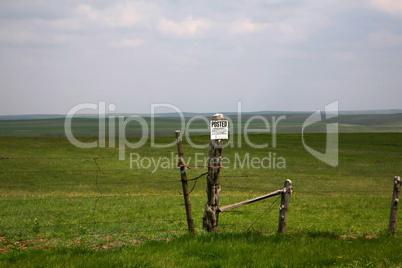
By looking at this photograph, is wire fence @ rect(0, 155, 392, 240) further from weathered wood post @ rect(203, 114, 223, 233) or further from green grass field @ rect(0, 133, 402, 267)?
weathered wood post @ rect(203, 114, 223, 233)

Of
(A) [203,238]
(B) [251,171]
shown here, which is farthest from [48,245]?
(B) [251,171]

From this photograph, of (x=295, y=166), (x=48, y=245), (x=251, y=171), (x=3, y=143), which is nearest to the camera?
(x=48, y=245)

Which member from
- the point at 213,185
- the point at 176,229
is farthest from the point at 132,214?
the point at 213,185

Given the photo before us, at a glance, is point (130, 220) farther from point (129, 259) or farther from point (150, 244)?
point (129, 259)

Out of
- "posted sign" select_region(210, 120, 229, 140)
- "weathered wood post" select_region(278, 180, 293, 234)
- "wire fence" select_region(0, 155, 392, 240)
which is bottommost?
"wire fence" select_region(0, 155, 392, 240)

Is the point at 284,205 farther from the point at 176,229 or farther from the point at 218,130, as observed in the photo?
the point at 176,229

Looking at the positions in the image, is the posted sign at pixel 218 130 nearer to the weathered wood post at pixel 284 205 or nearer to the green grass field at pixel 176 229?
the weathered wood post at pixel 284 205

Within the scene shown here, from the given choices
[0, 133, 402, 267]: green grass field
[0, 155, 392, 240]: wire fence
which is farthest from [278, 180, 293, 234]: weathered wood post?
[0, 155, 392, 240]: wire fence

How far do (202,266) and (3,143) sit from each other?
4743 centimetres

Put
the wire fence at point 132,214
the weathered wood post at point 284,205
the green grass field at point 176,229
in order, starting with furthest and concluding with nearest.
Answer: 1. the wire fence at point 132,214
2. the weathered wood post at point 284,205
3. the green grass field at point 176,229

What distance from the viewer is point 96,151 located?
149 ft

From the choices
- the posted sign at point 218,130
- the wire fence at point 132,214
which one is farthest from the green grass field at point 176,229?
the posted sign at point 218,130

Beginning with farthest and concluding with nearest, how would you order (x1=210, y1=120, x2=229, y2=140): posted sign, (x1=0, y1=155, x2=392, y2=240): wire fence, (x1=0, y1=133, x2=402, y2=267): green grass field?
(x1=0, y1=155, x2=392, y2=240): wire fence, (x1=210, y1=120, x2=229, y2=140): posted sign, (x1=0, y1=133, x2=402, y2=267): green grass field

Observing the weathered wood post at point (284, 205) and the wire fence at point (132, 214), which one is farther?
the wire fence at point (132, 214)
